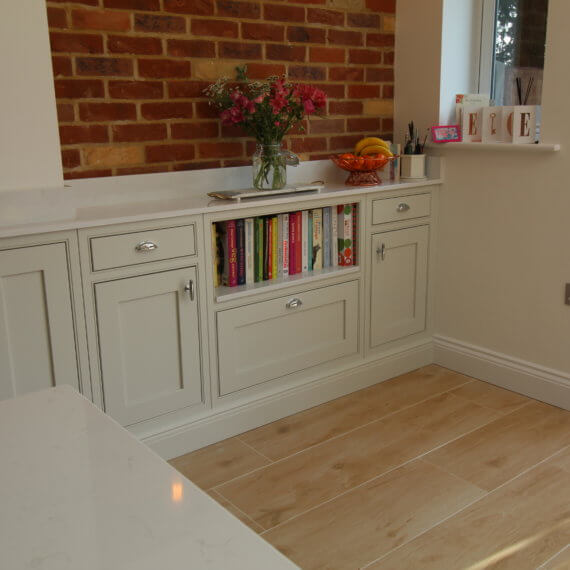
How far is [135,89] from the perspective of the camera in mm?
2539

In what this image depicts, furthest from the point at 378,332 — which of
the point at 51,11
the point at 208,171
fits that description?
the point at 51,11

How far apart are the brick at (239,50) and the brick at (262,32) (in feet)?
0.11

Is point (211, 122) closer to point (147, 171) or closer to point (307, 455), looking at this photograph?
point (147, 171)

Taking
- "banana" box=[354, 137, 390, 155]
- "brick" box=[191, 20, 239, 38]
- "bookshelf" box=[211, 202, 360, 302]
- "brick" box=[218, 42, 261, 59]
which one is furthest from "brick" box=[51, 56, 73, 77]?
"banana" box=[354, 137, 390, 155]

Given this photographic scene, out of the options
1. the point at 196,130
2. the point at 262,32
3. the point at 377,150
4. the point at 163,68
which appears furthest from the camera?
the point at 377,150

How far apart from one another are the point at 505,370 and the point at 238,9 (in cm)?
190

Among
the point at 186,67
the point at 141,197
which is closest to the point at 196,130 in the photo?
the point at 186,67

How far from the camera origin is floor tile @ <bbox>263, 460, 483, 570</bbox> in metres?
1.96

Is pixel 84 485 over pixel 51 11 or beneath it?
beneath

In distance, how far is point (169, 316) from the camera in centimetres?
242

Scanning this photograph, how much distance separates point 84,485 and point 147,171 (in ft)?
6.46

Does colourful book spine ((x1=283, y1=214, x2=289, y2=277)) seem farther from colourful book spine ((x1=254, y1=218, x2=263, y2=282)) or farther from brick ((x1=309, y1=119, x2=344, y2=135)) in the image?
brick ((x1=309, y1=119, x2=344, y2=135))

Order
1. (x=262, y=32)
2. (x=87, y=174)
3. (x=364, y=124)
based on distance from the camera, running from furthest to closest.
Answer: (x=364, y=124) < (x=262, y=32) < (x=87, y=174)

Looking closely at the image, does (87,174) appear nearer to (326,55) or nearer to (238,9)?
(238,9)
